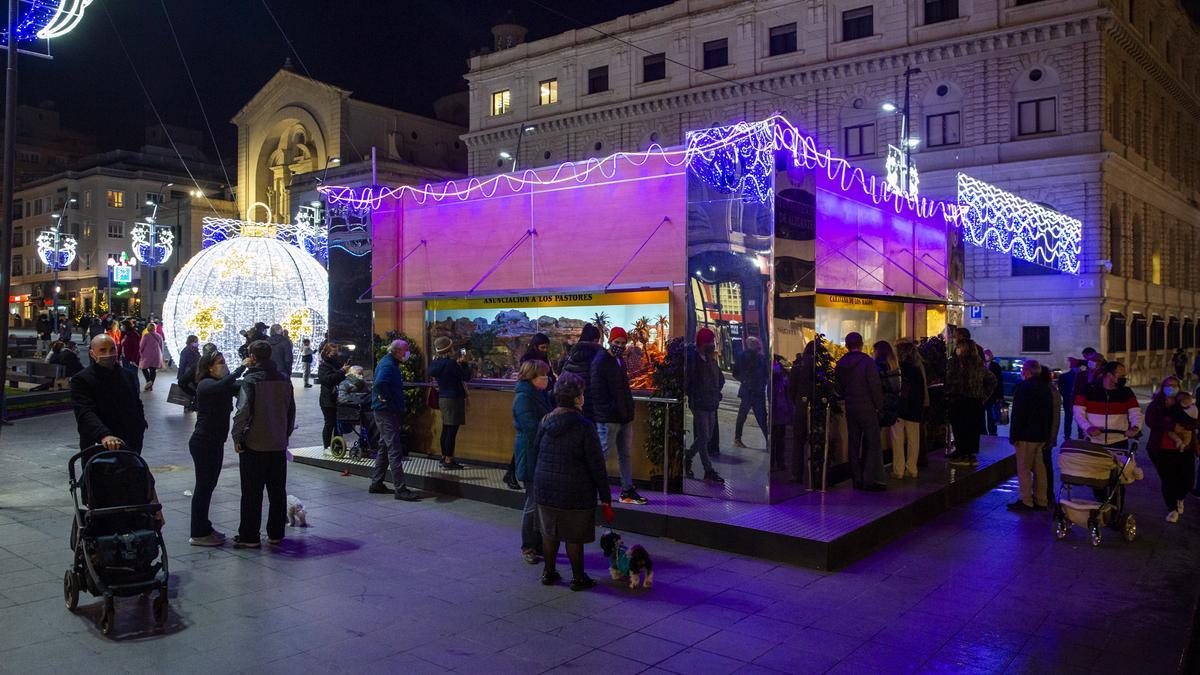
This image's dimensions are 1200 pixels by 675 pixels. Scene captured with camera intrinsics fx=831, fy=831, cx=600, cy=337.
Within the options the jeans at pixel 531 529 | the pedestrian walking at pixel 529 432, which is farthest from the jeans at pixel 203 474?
the jeans at pixel 531 529

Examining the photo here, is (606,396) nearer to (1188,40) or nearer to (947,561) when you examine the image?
(947,561)

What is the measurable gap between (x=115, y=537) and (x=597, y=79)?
150ft

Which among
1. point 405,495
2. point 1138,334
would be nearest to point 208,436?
point 405,495

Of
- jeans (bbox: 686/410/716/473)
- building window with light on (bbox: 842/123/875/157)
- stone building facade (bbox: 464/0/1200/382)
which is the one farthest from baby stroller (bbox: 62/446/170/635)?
building window with light on (bbox: 842/123/875/157)

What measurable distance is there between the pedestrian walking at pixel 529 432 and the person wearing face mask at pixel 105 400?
3.24 m

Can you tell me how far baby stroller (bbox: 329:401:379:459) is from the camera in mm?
12172

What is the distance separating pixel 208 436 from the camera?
7770 millimetres

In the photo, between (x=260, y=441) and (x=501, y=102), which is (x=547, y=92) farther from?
(x=260, y=441)

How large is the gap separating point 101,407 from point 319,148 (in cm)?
4978

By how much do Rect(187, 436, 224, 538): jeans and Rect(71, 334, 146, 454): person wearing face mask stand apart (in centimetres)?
56

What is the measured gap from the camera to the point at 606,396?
29.2 ft

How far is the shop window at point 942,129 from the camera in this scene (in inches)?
1452

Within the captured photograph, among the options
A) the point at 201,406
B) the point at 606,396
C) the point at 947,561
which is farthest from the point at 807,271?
the point at 201,406

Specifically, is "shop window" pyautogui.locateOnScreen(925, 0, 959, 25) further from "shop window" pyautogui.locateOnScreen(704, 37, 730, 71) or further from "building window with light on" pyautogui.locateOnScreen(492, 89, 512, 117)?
"building window with light on" pyautogui.locateOnScreen(492, 89, 512, 117)
